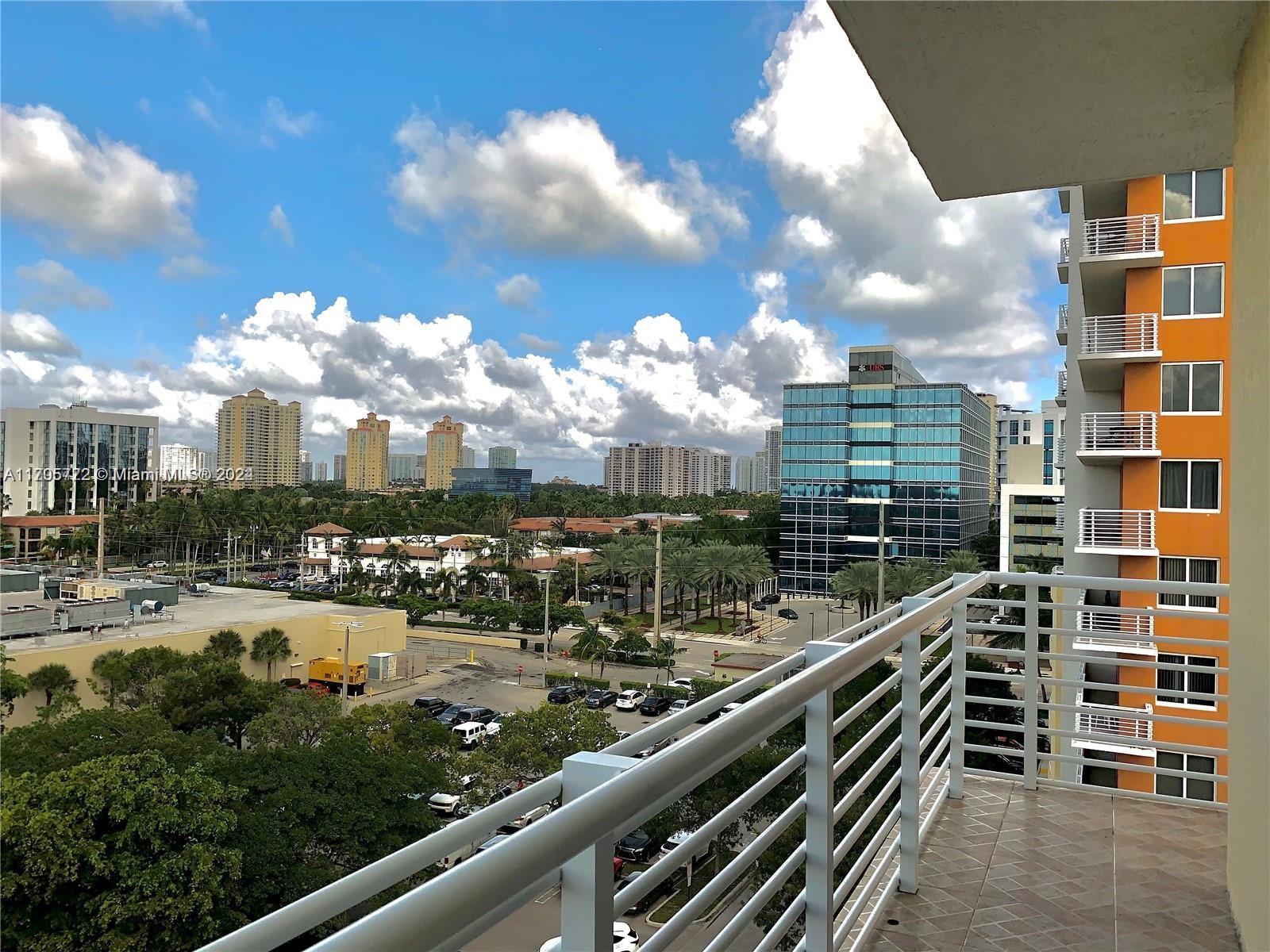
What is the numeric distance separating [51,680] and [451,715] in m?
13.1

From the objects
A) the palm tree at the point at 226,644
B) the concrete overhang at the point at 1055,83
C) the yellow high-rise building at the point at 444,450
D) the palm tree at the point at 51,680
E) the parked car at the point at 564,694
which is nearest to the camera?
Answer: the concrete overhang at the point at 1055,83

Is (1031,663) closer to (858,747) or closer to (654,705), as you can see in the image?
(858,747)

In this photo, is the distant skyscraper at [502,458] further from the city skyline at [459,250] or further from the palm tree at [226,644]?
the palm tree at [226,644]

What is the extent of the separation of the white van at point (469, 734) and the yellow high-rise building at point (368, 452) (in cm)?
8183

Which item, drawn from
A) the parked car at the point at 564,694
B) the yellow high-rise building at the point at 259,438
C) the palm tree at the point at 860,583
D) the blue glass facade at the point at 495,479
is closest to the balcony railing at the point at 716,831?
the parked car at the point at 564,694

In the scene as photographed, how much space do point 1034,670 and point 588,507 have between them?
62086 mm

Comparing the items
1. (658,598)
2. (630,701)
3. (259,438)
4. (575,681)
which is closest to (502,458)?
(259,438)

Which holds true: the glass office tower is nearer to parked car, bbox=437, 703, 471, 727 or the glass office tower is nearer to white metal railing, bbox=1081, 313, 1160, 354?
parked car, bbox=437, 703, 471, 727

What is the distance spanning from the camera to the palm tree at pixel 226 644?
1210 inches

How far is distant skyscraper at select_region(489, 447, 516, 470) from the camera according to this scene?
3839 inches

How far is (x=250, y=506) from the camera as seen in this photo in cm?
6284

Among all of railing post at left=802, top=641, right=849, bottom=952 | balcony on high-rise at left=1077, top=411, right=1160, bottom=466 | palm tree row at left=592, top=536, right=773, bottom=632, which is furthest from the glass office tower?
railing post at left=802, top=641, right=849, bottom=952

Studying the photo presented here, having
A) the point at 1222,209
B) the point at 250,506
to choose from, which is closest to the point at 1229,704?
the point at 1222,209

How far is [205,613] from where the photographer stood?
124 feet
